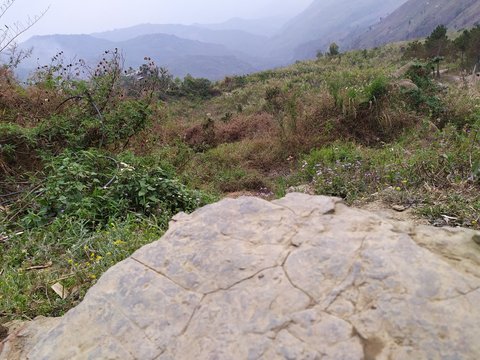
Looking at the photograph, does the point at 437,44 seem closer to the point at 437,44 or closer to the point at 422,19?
the point at 437,44

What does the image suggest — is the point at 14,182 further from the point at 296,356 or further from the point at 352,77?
the point at 352,77

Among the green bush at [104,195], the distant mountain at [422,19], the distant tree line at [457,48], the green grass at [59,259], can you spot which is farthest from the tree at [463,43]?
the distant mountain at [422,19]

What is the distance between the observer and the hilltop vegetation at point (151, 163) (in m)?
3.67

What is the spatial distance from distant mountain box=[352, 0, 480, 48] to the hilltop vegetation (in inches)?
4430

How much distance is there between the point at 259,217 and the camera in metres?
2.52

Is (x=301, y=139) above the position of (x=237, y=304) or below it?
below

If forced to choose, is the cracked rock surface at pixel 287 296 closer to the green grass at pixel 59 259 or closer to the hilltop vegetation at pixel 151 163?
the green grass at pixel 59 259

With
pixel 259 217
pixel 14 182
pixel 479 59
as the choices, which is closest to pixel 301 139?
pixel 14 182

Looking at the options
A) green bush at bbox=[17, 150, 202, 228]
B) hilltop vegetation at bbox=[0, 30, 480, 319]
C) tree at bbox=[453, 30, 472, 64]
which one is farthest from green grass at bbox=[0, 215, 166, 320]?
tree at bbox=[453, 30, 472, 64]

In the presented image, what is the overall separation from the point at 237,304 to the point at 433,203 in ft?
8.89

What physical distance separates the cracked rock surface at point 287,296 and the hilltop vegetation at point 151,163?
1.16 metres

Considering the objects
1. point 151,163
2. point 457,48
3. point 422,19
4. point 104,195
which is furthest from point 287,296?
point 422,19

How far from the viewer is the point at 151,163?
5605 mm

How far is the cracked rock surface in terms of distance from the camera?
1.63 m
